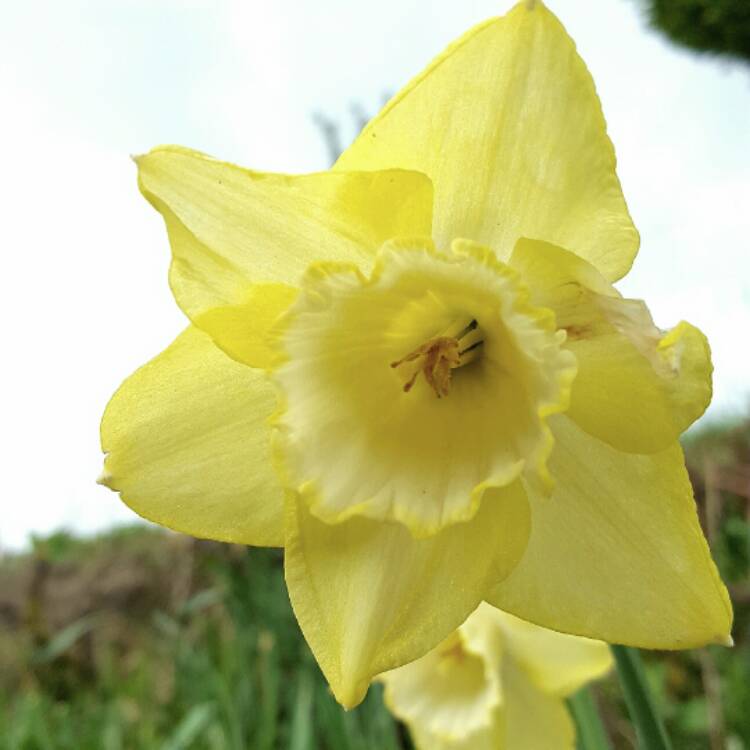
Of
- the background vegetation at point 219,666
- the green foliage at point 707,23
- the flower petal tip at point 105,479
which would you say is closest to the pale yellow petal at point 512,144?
the flower petal tip at point 105,479

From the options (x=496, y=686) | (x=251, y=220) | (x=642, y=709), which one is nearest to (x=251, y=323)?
(x=251, y=220)

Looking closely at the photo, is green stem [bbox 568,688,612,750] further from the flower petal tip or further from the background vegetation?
the background vegetation

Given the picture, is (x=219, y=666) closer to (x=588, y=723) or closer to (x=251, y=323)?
(x=588, y=723)

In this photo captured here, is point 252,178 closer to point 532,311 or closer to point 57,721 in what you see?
point 532,311

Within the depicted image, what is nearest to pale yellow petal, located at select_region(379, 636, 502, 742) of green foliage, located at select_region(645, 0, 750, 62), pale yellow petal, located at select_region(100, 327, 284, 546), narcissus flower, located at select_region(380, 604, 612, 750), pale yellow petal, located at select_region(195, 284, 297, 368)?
narcissus flower, located at select_region(380, 604, 612, 750)

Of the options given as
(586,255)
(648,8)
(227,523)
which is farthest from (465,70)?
(648,8)
